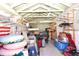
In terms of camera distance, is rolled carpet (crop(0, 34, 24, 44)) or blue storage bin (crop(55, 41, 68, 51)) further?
blue storage bin (crop(55, 41, 68, 51))

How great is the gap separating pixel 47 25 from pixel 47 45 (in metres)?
0.18

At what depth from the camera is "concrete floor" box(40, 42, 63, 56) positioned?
0.92 meters

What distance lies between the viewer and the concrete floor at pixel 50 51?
0.92 meters

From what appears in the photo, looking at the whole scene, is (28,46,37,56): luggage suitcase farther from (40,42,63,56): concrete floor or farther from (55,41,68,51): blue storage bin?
(55,41,68,51): blue storage bin

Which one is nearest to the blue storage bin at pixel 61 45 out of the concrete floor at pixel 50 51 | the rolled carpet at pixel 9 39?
the concrete floor at pixel 50 51

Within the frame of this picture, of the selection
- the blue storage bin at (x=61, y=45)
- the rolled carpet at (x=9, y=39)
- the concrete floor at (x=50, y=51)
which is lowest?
the concrete floor at (x=50, y=51)

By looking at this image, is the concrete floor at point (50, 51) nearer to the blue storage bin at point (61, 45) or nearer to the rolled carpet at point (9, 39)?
the blue storage bin at point (61, 45)

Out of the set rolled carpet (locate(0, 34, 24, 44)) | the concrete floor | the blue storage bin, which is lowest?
the concrete floor

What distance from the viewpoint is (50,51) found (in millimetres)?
960

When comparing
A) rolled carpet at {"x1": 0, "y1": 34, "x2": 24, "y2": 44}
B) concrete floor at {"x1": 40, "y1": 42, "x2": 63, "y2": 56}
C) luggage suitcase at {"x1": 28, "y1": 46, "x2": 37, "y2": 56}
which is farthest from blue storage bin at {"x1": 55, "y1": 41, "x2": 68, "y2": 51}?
rolled carpet at {"x1": 0, "y1": 34, "x2": 24, "y2": 44}

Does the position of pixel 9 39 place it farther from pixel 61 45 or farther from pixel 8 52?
pixel 61 45

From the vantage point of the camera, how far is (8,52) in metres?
0.84

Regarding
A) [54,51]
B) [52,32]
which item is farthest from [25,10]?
[54,51]

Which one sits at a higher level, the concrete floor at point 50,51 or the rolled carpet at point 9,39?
the rolled carpet at point 9,39
